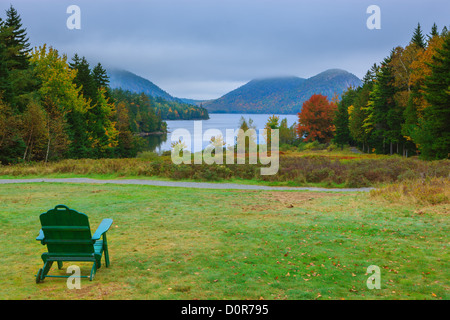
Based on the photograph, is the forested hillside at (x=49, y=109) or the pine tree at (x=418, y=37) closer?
the forested hillside at (x=49, y=109)

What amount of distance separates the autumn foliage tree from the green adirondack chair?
59811 mm

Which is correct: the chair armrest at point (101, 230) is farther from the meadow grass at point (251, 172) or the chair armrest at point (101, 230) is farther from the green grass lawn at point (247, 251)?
the meadow grass at point (251, 172)

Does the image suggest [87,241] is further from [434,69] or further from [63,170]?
[434,69]

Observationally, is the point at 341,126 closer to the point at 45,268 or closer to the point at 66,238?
the point at 66,238

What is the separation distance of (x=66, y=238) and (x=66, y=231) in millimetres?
130

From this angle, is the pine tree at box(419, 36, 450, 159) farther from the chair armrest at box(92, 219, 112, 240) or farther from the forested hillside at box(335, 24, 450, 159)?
the chair armrest at box(92, 219, 112, 240)

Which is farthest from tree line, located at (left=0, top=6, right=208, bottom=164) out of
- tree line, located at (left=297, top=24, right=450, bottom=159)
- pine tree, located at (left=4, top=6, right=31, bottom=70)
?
tree line, located at (left=297, top=24, right=450, bottom=159)

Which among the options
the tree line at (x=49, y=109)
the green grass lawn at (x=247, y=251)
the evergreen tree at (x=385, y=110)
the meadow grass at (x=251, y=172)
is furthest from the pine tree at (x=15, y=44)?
the evergreen tree at (x=385, y=110)

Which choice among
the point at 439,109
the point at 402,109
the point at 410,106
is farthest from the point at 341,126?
the point at 439,109

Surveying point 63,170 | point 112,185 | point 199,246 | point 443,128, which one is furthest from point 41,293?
point 443,128

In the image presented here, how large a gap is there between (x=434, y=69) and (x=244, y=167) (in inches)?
827

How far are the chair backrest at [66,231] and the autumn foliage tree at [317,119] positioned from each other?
196 ft

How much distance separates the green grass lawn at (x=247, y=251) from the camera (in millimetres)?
4758

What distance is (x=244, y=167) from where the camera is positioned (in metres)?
23.2
